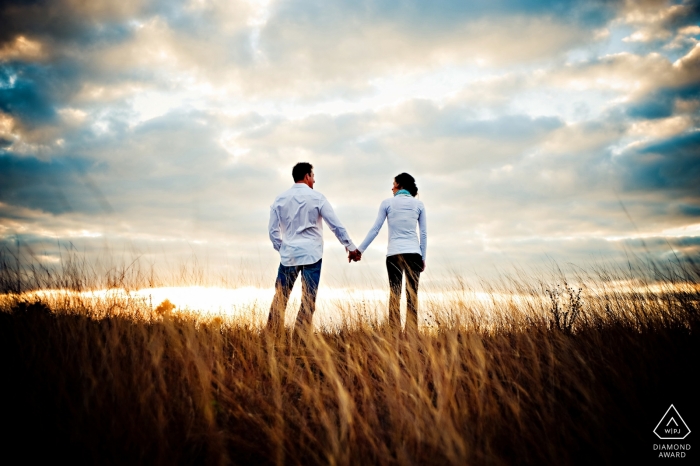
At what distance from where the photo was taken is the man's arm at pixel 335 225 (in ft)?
17.6

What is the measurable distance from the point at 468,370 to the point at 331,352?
5.22 ft

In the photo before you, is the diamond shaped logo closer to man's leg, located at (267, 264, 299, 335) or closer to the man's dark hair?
man's leg, located at (267, 264, 299, 335)

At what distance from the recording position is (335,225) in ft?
17.6

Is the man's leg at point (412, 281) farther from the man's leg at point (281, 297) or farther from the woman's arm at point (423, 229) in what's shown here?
the man's leg at point (281, 297)

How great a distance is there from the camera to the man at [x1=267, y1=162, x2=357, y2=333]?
16.9 feet

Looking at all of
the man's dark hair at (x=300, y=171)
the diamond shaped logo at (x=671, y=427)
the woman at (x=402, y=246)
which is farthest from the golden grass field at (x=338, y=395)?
the man's dark hair at (x=300, y=171)

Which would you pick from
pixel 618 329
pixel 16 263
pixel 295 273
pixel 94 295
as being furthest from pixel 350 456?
pixel 16 263

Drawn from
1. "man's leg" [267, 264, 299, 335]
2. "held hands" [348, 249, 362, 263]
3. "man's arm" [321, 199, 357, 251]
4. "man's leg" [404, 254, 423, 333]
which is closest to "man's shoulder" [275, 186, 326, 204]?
"man's arm" [321, 199, 357, 251]

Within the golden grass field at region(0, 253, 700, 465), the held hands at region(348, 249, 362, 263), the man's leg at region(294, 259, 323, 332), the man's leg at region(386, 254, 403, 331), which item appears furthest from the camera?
the man's leg at region(386, 254, 403, 331)

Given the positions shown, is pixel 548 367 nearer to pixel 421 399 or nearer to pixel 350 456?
pixel 421 399

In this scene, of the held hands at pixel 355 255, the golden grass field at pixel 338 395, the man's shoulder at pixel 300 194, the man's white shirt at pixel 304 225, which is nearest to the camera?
the golden grass field at pixel 338 395

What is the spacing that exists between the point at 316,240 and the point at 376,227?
1118 mm

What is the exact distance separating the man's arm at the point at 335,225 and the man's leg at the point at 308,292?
48 cm

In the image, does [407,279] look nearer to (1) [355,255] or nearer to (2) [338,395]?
(1) [355,255]
